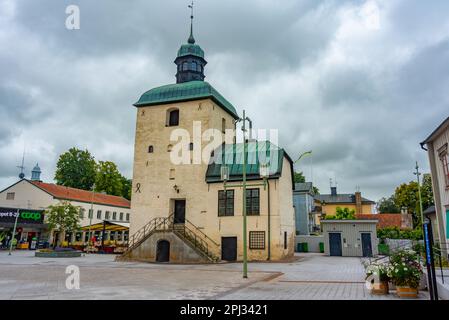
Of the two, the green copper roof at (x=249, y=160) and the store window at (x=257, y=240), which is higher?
the green copper roof at (x=249, y=160)

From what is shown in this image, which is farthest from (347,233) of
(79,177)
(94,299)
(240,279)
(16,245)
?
(79,177)

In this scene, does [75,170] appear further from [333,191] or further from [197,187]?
[333,191]

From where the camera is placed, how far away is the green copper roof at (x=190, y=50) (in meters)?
31.9

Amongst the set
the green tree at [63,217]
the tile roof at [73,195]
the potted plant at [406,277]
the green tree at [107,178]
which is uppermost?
the green tree at [107,178]

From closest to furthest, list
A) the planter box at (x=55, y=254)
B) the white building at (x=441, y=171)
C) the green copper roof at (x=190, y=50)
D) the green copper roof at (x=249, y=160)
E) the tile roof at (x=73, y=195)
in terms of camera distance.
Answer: the white building at (x=441, y=171)
the green copper roof at (x=249, y=160)
the planter box at (x=55, y=254)
the green copper roof at (x=190, y=50)
the tile roof at (x=73, y=195)

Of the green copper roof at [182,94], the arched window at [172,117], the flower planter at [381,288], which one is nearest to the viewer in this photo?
the flower planter at [381,288]

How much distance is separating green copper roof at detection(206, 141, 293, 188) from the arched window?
173 inches

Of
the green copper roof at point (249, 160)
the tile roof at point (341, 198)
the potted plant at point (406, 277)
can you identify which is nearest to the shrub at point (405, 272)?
the potted plant at point (406, 277)

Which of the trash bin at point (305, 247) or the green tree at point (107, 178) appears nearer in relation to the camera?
the trash bin at point (305, 247)

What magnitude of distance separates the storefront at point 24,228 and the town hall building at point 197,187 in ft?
64.8

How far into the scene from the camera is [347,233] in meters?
31.2

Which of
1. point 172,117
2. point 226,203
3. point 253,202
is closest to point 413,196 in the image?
point 253,202

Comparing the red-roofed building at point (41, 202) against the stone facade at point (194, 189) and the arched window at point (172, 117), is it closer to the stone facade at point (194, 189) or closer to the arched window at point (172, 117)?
the stone facade at point (194, 189)
